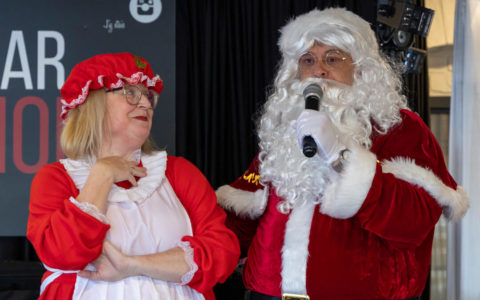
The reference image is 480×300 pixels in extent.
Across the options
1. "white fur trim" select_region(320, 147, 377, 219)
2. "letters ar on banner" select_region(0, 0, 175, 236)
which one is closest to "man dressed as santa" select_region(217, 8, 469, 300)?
"white fur trim" select_region(320, 147, 377, 219)

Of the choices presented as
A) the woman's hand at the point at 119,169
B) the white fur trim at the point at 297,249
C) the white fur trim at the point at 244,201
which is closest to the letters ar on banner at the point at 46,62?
the white fur trim at the point at 244,201

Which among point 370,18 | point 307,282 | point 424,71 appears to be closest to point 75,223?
point 307,282

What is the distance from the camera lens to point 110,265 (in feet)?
6.31

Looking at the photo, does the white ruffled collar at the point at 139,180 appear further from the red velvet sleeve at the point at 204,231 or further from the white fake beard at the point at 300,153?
the white fake beard at the point at 300,153

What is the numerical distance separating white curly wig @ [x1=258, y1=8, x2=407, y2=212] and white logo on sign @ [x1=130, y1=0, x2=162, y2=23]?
1239mm

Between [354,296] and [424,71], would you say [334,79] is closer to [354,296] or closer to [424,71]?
[354,296]

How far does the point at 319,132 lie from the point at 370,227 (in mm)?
407

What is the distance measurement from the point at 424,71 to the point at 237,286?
6.29 feet

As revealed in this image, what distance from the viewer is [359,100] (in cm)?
223

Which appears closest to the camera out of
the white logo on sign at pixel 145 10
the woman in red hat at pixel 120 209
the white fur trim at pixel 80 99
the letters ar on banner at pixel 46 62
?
the woman in red hat at pixel 120 209

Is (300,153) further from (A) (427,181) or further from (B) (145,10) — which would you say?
(B) (145,10)

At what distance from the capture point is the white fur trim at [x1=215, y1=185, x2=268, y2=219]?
7.73 ft

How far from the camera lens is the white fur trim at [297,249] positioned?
2.12m

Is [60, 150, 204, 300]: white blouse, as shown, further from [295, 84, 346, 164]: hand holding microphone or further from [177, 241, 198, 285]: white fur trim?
[295, 84, 346, 164]: hand holding microphone
